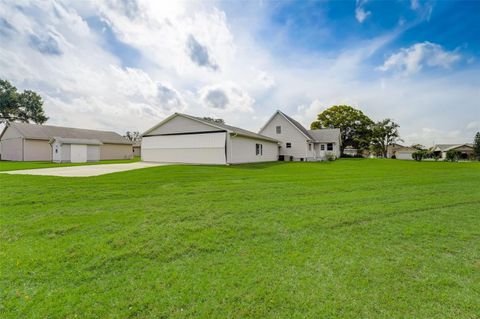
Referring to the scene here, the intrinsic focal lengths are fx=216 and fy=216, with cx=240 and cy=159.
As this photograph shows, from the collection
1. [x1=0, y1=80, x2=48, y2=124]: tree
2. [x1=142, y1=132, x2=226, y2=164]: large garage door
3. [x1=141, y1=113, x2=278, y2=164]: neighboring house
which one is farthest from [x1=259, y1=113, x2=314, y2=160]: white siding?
[x1=0, y1=80, x2=48, y2=124]: tree

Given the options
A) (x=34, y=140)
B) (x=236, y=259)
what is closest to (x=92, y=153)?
(x=34, y=140)

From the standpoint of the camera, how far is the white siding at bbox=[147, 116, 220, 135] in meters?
19.3

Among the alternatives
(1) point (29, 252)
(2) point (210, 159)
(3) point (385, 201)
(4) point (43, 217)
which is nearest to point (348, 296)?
(1) point (29, 252)

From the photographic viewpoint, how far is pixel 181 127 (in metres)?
20.4

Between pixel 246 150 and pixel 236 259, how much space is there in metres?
17.8

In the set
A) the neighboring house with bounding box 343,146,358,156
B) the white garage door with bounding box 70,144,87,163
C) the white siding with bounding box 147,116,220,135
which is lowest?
the white garage door with bounding box 70,144,87,163

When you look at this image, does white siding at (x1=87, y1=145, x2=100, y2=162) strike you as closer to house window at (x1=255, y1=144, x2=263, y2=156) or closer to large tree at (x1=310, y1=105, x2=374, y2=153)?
house window at (x1=255, y1=144, x2=263, y2=156)

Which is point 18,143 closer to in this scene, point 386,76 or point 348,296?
point 348,296

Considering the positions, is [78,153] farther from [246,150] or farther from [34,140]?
[246,150]

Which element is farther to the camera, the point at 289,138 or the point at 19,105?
the point at 19,105

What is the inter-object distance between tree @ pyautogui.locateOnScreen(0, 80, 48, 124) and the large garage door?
28.7m

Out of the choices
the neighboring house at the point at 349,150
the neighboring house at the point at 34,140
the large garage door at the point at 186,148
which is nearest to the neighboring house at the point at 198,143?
the large garage door at the point at 186,148

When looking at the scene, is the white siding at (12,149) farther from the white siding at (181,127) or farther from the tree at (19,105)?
the white siding at (181,127)

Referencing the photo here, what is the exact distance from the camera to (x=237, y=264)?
9.71 ft
